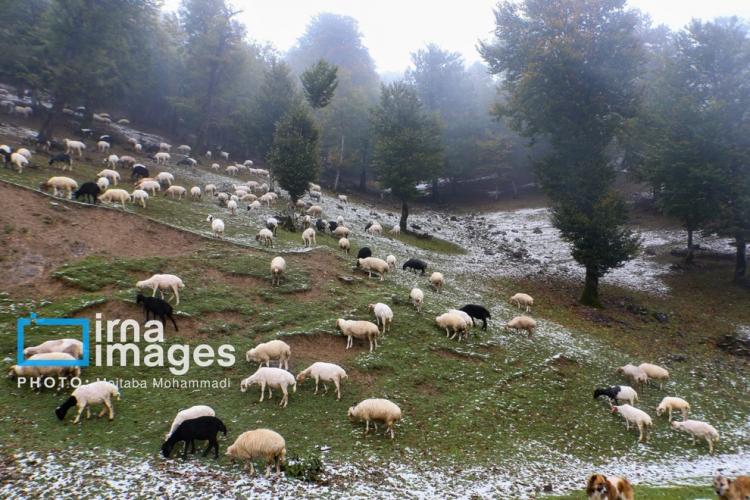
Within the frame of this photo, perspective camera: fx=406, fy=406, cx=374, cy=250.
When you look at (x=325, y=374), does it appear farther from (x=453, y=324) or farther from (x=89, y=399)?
(x=453, y=324)

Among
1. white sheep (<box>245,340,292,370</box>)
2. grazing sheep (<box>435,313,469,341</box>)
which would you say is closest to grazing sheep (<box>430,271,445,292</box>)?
grazing sheep (<box>435,313,469,341</box>)

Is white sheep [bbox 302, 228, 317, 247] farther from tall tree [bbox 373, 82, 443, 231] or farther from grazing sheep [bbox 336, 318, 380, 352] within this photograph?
tall tree [bbox 373, 82, 443, 231]

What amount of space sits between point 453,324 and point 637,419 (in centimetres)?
726

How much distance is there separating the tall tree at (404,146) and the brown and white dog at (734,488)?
34.9m

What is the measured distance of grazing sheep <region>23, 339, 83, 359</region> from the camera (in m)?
12.0

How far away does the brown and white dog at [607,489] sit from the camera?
332 inches

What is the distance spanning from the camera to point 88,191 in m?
22.9

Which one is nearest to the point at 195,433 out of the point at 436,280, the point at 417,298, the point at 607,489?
the point at 607,489

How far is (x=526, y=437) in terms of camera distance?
Result: 41.2ft

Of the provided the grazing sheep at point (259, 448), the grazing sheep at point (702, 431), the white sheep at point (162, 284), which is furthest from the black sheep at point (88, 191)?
the grazing sheep at point (702, 431)

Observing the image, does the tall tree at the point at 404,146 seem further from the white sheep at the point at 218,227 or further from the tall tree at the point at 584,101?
the white sheep at the point at 218,227

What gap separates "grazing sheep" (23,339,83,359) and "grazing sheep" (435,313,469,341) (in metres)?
13.3

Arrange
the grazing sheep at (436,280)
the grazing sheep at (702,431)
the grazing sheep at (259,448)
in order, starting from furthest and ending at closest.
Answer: the grazing sheep at (436,280), the grazing sheep at (702,431), the grazing sheep at (259,448)

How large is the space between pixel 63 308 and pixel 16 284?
2.66 metres
